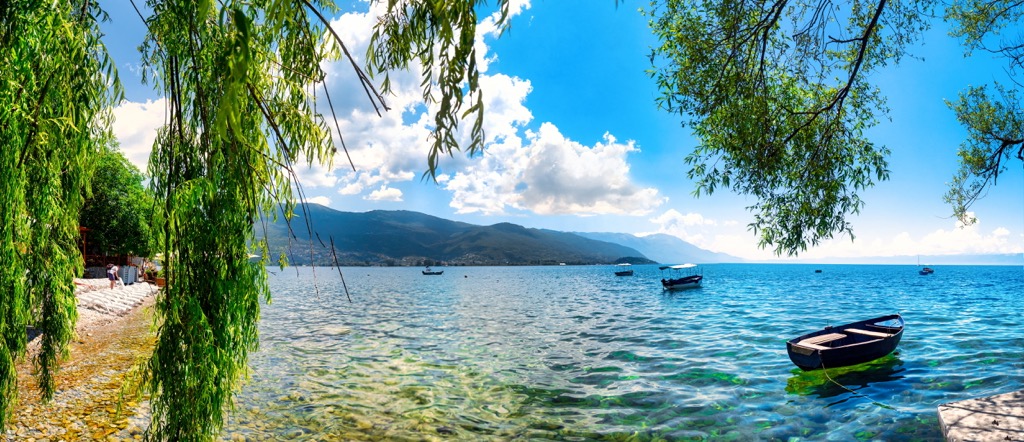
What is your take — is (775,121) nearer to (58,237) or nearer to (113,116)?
(113,116)

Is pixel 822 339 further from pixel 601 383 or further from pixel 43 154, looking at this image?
pixel 43 154

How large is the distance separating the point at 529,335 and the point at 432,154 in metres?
24.8

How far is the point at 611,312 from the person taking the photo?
3825cm

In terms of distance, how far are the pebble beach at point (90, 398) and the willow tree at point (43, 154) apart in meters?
1.01

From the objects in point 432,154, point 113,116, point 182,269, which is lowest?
point 182,269

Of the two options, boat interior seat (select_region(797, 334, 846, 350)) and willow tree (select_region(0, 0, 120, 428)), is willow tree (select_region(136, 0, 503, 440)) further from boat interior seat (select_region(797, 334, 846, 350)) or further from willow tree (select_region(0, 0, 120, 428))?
boat interior seat (select_region(797, 334, 846, 350))

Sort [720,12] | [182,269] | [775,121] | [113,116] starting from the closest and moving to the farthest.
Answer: [182,269], [113,116], [720,12], [775,121]

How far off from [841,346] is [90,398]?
69.9 ft

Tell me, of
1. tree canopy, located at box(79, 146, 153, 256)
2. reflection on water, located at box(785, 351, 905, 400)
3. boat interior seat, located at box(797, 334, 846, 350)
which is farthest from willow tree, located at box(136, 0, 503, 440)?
tree canopy, located at box(79, 146, 153, 256)

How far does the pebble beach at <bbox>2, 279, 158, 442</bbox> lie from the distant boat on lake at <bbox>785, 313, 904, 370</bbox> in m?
16.9

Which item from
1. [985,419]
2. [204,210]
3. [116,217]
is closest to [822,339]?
[985,419]

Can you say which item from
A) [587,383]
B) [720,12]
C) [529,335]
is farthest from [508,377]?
[720,12]

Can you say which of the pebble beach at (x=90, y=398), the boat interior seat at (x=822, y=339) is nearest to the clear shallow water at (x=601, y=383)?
the boat interior seat at (x=822, y=339)

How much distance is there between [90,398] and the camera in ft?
40.2
